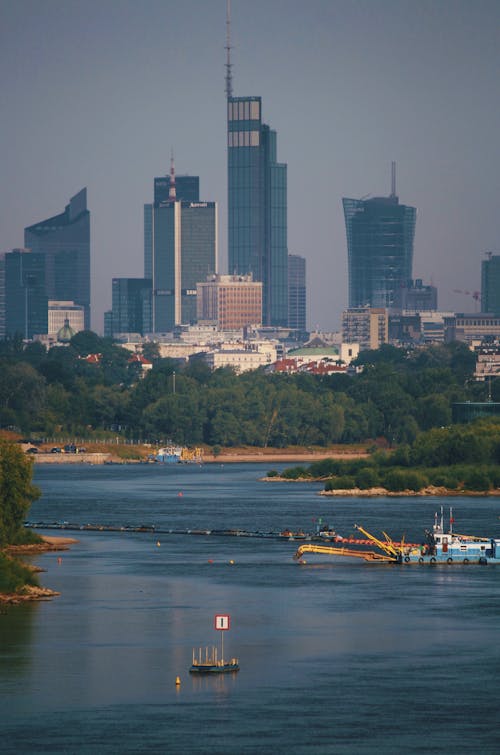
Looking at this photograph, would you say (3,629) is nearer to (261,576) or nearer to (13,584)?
(13,584)

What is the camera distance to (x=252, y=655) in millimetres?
91375

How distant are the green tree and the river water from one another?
344cm

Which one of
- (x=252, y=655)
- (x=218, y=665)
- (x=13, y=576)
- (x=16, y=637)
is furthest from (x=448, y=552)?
(x=218, y=665)

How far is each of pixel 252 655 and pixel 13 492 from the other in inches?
1560

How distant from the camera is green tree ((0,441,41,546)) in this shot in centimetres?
12725

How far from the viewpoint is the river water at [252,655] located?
76375mm

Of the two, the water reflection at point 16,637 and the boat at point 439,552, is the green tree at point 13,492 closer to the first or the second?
the boat at point 439,552

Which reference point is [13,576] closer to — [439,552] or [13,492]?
[13,492]

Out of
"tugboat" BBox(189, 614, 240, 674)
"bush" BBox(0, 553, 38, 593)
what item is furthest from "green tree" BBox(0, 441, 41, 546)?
"tugboat" BBox(189, 614, 240, 674)

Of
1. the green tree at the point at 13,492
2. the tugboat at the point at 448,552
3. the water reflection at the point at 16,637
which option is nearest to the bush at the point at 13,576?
the water reflection at the point at 16,637

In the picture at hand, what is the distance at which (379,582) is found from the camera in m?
120

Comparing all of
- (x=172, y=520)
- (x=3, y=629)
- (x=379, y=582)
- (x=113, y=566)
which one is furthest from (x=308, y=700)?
(x=172, y=520)

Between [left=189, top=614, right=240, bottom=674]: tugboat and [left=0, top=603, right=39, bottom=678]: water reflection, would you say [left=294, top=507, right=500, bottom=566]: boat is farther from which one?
[left=189, top=614, right=240, bottom=674]: tugboat

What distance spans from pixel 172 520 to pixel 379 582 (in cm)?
5122
